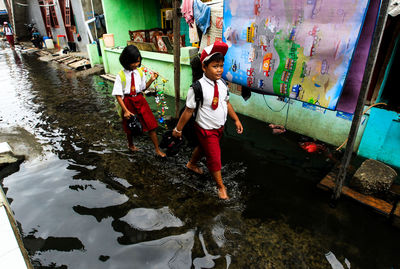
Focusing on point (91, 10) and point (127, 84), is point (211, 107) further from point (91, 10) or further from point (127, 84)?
point (91, 10)

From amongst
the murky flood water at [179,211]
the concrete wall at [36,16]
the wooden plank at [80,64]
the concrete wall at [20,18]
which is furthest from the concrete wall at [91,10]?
the concrete wall at [20,18]

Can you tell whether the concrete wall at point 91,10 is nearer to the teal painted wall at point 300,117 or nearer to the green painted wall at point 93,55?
the green painted wall at point 93,55

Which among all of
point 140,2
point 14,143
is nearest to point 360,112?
point 14,143

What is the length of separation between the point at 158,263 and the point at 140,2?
12.1 m

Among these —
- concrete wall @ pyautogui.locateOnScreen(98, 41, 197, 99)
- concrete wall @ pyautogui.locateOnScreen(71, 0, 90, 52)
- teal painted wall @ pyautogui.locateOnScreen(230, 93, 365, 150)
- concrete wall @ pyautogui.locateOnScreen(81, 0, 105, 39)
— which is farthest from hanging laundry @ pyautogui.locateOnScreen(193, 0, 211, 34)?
concrete wall @ pyautogui.locateOnScreen(71, 0, 90, 52)

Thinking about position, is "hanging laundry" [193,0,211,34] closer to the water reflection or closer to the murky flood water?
the murky flood water

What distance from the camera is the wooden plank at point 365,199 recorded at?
11.0ft

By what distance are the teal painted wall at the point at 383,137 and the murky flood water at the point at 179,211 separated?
891mm

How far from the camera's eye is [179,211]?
349 centimetres

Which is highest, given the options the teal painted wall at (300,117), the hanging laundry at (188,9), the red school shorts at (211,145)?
the hanging laundry at (188,9)

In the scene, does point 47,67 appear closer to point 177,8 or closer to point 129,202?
point 177,8

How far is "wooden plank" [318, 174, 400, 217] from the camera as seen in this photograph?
3.34 m

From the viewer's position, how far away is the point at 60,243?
298 cm

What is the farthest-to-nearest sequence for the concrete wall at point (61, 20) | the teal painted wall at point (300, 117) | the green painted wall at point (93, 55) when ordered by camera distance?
the concrete wall at point (61, 20) → the green painted wall at point (93, 55) → the teal painted wall at point (300, 117)
